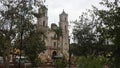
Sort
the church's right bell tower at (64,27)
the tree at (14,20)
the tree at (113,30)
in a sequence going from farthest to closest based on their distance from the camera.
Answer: the church's right bell tower at (64,27) < the tree at (14,20) < the tree at (113,30)

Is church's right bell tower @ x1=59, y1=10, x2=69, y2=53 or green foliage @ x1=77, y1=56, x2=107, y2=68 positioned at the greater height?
church's right bell tower @ x1=59, y1=10, x2=69, y2=53

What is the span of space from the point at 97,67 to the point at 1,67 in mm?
18654

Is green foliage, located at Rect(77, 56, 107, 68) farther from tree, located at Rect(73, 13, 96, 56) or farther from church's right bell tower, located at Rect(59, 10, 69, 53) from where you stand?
church's right bell tower, located at Rect(59, 10, 69, 53)

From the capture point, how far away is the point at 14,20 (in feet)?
108

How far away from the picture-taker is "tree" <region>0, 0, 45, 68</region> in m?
32.8

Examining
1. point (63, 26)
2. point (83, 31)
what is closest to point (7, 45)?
point (83, 31)

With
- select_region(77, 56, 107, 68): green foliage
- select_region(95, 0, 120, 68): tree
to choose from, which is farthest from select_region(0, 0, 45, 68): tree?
select_region(95, 0, 120, 68): tree

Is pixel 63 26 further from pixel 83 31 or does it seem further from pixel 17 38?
pixel 17 38

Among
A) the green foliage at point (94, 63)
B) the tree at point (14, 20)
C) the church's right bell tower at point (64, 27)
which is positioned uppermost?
the church's right bell tower at point (64, 27)

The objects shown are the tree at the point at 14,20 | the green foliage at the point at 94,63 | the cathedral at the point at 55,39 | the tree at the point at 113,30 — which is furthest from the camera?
the cathedral at the point at 55,39

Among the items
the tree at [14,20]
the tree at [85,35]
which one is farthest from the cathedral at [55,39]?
the tree at [14,20]

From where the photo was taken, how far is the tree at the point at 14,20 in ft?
107

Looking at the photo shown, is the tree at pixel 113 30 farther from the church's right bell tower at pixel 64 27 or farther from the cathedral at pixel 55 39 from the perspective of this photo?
the church's right bell tower at pixel 64 27

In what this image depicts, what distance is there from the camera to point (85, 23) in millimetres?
43188
